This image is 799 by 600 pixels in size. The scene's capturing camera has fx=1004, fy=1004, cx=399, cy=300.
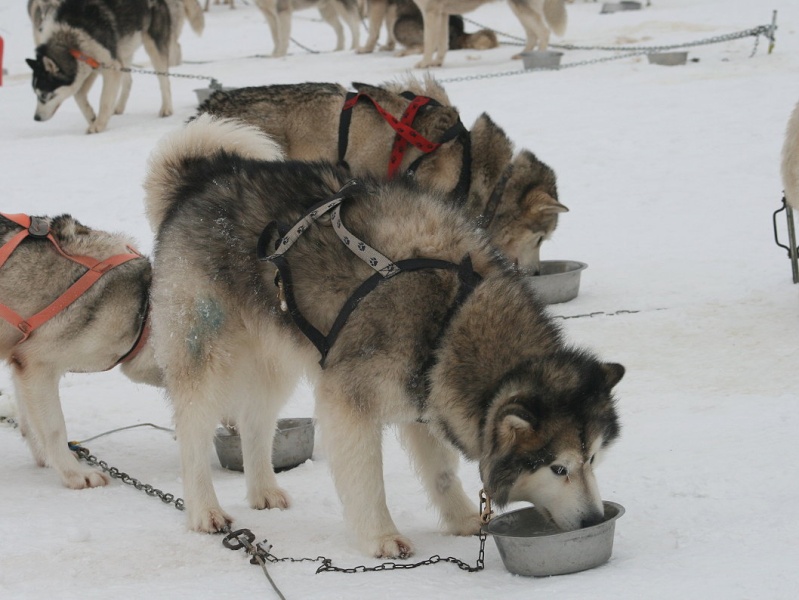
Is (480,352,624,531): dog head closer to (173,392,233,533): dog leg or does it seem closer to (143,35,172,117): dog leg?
(173,392,233,533): dog leg

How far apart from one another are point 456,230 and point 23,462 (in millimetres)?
2581

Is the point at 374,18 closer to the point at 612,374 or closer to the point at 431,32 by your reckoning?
the point at 431,32

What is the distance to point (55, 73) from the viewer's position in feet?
43.4

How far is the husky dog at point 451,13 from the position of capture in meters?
16.0

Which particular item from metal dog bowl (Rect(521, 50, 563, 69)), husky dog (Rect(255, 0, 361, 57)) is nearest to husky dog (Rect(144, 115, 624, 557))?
metal dog bowl (Rect(521, 50, 563, 69))

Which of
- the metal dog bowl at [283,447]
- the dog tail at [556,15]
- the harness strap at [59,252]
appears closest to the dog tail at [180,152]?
the harness strap at [59,252]

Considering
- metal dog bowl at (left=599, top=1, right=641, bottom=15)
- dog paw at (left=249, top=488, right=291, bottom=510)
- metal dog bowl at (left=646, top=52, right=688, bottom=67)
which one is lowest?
dog paw at (left=249, top=488, right=291, bottom=510)

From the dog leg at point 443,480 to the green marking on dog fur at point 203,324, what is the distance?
32.9 inches

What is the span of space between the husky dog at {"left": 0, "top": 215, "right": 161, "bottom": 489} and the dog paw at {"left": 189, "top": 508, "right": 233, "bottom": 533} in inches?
30.2

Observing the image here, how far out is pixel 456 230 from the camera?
3742 millimetres

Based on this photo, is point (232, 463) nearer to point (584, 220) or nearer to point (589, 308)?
point (589, 308)

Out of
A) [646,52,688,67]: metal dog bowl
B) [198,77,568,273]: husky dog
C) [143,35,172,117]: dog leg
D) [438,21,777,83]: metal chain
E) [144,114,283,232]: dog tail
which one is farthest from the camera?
[646,52,688,67]: metal dog bowl

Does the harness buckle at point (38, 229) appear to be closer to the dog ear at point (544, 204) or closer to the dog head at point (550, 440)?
the dog head at point (550, 440)

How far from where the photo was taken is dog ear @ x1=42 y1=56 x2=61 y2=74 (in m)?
13.2
